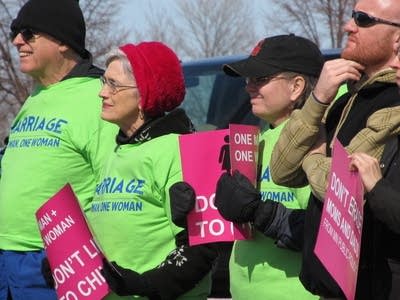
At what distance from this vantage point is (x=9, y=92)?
21.2 m

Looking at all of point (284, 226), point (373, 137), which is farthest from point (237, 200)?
point (373, 137)

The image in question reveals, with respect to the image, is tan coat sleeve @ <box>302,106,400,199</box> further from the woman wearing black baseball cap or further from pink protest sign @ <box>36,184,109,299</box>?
pink protest sign @ <box>36,184,109,299</box>

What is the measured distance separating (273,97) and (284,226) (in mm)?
556

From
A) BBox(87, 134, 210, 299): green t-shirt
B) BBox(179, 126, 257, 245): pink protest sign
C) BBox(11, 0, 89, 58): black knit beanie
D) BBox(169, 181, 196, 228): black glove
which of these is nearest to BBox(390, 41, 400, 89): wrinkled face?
BBox(179, 126, 257, 245): pink protest sign

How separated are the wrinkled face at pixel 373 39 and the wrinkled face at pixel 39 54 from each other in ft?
6.02

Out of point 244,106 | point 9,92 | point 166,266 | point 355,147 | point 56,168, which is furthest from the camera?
point 9,92

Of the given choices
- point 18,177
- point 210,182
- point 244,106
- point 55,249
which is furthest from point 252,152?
point 244,106

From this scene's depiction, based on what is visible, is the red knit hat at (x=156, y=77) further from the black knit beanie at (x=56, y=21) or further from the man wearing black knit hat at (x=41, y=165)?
the black knit beanie at (x=56, y=21)

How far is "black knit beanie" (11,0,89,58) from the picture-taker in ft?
16.1

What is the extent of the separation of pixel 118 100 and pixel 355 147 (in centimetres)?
126

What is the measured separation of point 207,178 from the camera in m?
4.02

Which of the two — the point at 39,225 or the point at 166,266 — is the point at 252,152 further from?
the point at 39,225

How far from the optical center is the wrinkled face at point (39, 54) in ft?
16.0

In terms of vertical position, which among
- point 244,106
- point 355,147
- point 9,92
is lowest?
point 9,92
